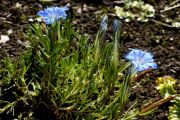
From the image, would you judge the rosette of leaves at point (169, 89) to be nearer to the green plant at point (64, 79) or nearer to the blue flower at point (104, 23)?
the green plant at point (64, 79)

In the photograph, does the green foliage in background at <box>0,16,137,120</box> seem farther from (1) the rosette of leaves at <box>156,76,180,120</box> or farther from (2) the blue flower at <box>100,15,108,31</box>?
(1) the rosette of leaves at <box>156,76,180,120</box>

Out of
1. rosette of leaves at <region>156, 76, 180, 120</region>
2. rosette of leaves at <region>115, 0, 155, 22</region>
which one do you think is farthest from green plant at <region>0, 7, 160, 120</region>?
rosette of leaves at <region>115, 0, 155, 22</region>

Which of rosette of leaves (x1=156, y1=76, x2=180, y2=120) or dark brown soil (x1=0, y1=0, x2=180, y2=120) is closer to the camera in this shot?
rosette of leaves (x1=156, y1=76, x2=180, y2=120)

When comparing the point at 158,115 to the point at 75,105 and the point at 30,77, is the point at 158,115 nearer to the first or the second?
the point at 75,105

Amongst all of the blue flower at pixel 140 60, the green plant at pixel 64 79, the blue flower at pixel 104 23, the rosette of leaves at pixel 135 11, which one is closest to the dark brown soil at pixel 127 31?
the rosette of leaves at pixel 135 11

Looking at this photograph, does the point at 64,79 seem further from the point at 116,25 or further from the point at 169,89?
the point at 169,89

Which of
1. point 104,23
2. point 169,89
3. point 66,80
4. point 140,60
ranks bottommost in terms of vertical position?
point 169,89

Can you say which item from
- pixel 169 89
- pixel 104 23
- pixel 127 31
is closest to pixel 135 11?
pixel 127 31
